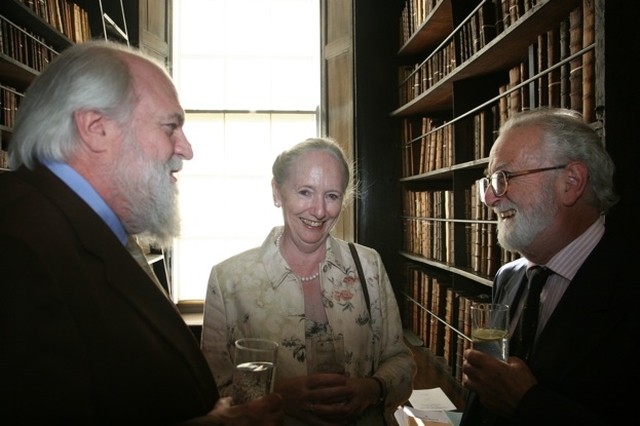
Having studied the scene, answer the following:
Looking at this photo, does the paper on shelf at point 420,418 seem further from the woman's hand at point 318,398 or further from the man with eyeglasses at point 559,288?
the woman's hand at point 318,398

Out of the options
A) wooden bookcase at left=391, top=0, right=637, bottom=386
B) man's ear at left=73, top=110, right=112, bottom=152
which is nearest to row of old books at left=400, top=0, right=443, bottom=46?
wooden bookcase at left=391, top=0, right=637, bottom=386

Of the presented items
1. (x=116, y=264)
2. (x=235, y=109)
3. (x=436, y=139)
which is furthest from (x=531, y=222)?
(x=235, y=109)

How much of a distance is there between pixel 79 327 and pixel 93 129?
458 millimetres

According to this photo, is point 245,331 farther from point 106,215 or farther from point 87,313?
point 87,313

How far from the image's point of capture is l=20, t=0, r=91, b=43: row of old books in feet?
10.0

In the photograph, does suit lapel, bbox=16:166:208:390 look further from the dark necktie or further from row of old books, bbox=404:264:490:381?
row of old books, bbox=404:264:490:381

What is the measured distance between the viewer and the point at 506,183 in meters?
1.66

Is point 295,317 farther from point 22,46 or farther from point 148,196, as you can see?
point 22,46

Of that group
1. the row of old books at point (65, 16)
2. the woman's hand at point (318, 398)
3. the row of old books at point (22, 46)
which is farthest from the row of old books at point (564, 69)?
the row of old books at point (65, 16)

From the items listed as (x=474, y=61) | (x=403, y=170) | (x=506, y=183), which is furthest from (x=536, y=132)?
(x=403, y=170)

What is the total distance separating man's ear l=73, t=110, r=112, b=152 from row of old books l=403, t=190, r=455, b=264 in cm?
246

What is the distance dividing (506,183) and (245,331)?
1.10 meters

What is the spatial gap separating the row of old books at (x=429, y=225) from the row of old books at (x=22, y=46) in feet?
9.48

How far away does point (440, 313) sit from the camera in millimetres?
3299
